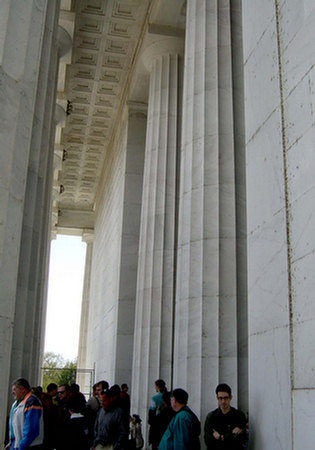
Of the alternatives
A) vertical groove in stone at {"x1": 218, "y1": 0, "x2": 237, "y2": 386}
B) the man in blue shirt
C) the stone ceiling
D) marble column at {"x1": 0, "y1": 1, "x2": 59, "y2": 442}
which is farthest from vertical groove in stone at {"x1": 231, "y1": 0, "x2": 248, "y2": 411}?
the stone ceiling

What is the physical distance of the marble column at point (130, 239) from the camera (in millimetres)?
37094

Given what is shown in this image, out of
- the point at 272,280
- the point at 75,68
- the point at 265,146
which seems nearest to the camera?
the point at 272,280

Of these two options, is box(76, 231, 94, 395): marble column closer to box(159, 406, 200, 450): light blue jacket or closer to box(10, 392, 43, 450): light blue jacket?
box(10, 392, 43, 450): light blue jacket

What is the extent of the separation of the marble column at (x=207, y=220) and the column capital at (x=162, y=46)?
11504mm

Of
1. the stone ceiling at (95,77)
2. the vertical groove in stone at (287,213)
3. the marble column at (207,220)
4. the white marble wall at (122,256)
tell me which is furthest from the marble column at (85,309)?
the vertical groove in stone at (287,213)

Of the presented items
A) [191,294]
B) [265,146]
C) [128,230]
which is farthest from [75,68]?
[265,146]

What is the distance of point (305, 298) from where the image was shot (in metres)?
8.92

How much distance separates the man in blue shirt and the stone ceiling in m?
27.0

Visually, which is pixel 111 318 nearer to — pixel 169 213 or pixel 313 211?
pixel 169 213

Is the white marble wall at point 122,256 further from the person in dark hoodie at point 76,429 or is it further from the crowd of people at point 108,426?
the person in dark hoodie at point 76,429

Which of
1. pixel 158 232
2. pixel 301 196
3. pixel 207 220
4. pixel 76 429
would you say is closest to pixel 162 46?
pixel 158 232

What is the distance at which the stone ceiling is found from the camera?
122ft

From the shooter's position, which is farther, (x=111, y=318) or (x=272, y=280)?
(x=111, y=318)

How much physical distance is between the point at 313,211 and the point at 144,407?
739 inches
